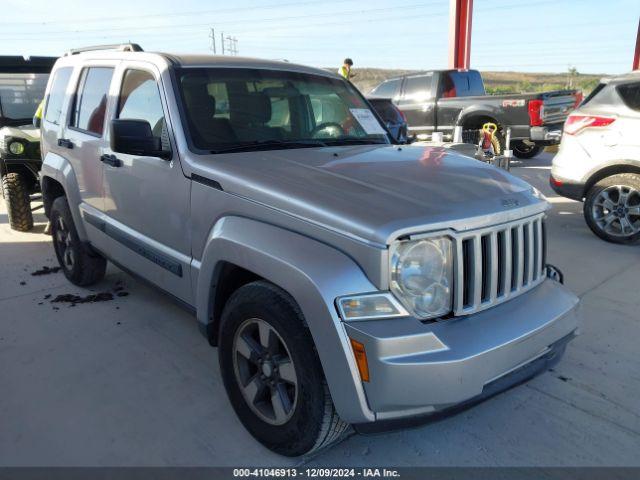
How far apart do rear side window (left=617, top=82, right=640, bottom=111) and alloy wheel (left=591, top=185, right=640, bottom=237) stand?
857 mm

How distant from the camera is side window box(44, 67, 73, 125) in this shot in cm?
456

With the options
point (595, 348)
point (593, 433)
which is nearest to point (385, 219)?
point (593, 433)

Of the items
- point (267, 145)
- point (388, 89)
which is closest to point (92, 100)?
point (267, 145)

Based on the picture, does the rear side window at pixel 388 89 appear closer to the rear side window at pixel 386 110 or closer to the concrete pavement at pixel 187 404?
the rear side window at pixel 386 110

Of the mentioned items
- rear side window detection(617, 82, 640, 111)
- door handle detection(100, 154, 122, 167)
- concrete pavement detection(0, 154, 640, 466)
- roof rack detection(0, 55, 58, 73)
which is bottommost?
concrete pavement detection(0, 154, 640, 466)

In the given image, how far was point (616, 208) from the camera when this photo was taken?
5758 millimetres

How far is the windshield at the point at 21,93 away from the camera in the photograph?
7062 millimetres

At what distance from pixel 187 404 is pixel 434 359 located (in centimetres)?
162

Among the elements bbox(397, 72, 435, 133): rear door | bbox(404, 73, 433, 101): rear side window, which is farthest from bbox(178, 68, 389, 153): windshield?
bbox(404, 73, 433, 101): rear side window

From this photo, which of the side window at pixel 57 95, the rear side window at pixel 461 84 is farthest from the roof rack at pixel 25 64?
the rear side window at pixel 461 84

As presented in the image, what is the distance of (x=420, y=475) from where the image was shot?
7.95 ft

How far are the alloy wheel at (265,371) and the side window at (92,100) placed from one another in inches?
84.8

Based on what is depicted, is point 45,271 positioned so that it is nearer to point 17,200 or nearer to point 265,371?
point 17,200

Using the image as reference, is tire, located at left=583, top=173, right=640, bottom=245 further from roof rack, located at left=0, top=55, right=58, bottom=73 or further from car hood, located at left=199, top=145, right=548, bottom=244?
roof rack, located at left=0, top=55, right=58, bottom=73
